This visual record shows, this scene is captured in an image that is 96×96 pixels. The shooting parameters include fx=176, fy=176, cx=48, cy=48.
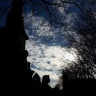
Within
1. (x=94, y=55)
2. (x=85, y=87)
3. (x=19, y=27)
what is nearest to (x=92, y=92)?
(x=85, y=87)

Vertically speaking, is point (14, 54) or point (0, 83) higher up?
point (14, 54)

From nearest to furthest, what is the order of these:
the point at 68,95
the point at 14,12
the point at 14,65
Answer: the point at 14,65 → the point at 14,12 → the point at 68,95

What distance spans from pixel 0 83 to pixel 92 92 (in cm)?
1603

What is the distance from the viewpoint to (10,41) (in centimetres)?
412

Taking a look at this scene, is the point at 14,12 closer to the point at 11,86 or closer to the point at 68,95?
the point at 11,86

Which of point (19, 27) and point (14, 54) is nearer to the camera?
point (14, 54)

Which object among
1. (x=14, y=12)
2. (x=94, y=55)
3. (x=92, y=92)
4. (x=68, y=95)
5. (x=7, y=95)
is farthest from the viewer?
(x=94, y=55)

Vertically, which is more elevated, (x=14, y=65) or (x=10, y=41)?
(x=10, y=41)

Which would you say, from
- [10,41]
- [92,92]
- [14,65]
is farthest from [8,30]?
[92,92]

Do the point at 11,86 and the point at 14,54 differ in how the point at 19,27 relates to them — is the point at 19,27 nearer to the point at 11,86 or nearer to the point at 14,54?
the point at 14,54

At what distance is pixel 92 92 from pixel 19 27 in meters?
15.7

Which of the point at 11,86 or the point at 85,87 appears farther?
the point at 85,87

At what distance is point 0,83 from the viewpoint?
12.4 ft

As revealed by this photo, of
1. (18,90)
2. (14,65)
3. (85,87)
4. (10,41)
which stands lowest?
(85,87)
